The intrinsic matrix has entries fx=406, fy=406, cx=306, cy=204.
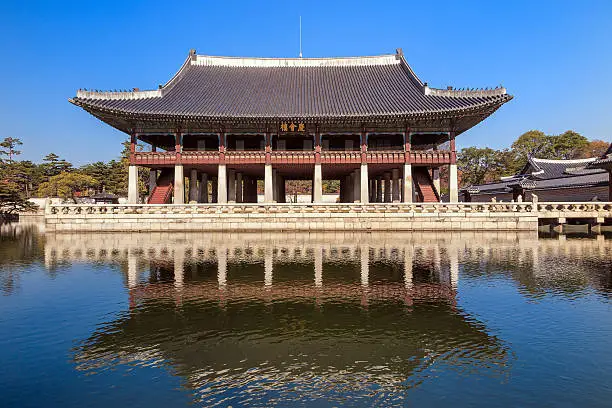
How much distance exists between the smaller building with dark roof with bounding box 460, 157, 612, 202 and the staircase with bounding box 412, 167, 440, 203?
4.99m

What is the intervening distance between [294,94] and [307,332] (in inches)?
1349

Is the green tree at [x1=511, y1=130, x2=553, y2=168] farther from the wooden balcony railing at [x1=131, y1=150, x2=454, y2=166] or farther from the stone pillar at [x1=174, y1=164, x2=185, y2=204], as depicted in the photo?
the stone pillar at [x1=174, y1=164, x2=185, y2=204]

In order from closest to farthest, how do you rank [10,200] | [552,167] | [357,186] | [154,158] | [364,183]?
[154,158]
[364,183]
[357,186]
[552,167]
[10,200]

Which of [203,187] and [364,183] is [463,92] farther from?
[203,187]

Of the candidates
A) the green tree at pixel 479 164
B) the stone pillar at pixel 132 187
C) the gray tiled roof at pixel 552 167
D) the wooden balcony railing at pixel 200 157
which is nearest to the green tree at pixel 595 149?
the green tree at pixel 479 164

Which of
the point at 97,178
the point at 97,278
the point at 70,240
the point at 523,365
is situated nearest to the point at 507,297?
the point at 523,365

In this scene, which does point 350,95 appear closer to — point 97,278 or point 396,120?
point 396,120

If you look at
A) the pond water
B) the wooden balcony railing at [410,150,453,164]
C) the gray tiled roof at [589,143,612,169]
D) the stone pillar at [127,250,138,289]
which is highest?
the wooden balcony railing at [410,150,453,164]

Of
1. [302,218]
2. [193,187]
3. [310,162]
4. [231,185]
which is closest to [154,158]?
[193,187]

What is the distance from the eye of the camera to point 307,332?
8.55 m

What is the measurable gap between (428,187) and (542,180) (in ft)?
60.3

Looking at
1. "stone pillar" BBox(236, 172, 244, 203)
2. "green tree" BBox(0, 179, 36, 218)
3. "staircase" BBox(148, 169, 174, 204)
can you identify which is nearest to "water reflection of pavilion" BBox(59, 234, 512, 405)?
"staircase" BBox(148, 169, 174, 204)

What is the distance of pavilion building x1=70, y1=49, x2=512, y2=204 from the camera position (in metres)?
34.5

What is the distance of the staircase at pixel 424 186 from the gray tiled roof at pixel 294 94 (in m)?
6.15
